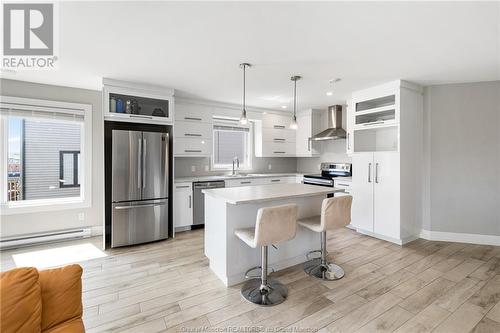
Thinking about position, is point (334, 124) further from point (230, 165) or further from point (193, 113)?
point (193, 113)

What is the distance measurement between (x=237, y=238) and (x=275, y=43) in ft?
6.79

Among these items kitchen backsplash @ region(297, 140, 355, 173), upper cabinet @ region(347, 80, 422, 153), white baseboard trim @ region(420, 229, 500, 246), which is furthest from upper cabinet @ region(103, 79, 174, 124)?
white baseboard trim @ region(420, 229, 500, 246)

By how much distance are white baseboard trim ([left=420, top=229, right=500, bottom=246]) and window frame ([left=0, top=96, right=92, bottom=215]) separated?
5.73 meters

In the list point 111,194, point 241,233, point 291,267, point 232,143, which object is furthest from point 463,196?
point 111,194

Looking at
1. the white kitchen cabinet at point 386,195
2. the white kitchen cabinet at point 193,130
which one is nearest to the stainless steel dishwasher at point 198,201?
the white kitchen cabinet at point 193,130

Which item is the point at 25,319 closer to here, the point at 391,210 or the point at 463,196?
the point at 391,210

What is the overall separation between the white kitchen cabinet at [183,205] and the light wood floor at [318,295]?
894 mm

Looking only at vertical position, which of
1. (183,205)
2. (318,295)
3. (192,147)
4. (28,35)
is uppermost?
(28,35)

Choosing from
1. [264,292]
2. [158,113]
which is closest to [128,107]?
[158,113]

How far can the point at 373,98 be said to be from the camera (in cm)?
387

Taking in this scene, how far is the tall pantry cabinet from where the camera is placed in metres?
3.58

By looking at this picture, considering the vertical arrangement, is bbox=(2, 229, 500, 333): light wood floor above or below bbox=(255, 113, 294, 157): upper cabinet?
below

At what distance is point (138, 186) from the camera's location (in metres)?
3.60

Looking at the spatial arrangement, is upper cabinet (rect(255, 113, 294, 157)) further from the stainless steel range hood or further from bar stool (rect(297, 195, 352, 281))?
bar stool (rect(297, 195, 352, 281))
